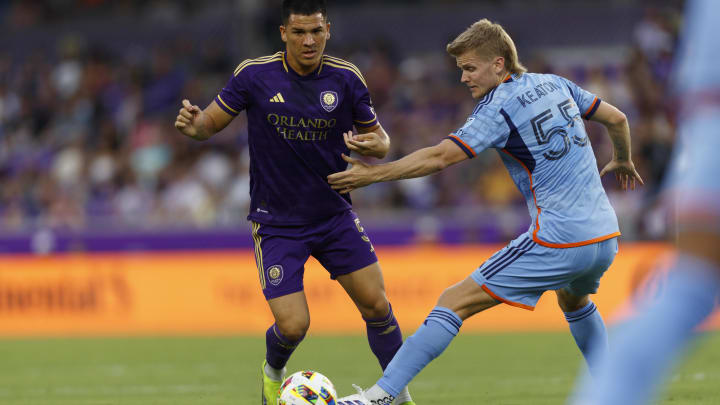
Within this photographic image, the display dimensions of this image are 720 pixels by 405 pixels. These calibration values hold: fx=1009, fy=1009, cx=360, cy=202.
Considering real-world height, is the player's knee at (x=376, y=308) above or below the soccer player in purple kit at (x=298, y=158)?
below

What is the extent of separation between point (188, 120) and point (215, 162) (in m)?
11.2

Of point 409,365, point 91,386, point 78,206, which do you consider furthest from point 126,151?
point 409,365

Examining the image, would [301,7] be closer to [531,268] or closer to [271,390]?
[531,268]

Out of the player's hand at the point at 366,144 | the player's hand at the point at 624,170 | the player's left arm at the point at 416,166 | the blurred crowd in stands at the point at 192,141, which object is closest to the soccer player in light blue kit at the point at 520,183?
the player's left arm at the point at 416,166

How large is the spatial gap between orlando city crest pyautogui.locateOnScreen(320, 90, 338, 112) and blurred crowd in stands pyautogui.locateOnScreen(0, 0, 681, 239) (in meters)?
8.18

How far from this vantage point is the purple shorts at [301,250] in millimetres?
6289

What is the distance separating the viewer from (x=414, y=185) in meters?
16.0

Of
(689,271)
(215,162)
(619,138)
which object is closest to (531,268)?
(619,138)

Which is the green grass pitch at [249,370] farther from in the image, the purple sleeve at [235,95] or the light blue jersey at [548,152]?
the purple sleeve at [235,95]

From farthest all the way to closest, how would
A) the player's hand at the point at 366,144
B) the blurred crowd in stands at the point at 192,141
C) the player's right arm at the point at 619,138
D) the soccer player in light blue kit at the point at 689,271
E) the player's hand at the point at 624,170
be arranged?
the blurred crowd in stands at the point at 192,141 < the player's hand at the point at 624,170 < the player's right arm at the point at 619,138 < the player's hand at the point at 366,144 < the soccer player in light blue kit at the point at 689,271

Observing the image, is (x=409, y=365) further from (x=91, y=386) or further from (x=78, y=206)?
(x=78, y=206)

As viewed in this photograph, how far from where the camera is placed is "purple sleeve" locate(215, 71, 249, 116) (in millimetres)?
6293

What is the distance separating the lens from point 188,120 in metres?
6.21

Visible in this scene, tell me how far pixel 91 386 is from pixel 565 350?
480cm
